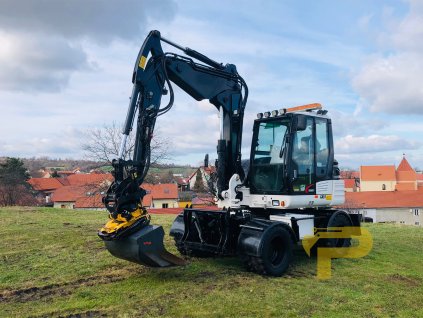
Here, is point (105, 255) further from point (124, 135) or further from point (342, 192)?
point (342, 192)

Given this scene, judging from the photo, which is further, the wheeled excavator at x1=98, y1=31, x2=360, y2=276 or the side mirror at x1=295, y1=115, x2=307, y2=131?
the side mirror at x1=295, y1=115, x2=307, y2=131

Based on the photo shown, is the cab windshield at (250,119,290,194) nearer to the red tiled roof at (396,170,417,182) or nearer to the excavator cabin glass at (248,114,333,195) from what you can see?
the excavator cabin glass at (248,114,333,195)

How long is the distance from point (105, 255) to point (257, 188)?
3387 millimetres

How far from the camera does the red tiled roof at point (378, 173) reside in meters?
82.3

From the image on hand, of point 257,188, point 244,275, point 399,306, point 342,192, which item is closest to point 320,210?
point 342,192

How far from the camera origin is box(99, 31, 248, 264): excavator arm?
652 centimetres

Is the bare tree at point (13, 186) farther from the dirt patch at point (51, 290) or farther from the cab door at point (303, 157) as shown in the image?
the cab door at point (303, 157)

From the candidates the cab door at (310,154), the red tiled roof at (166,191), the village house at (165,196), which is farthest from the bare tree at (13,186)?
the cab door at (310,154)

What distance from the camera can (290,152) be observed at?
828 cm

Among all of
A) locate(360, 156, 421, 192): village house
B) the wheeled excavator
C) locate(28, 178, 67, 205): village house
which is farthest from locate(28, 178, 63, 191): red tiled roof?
the wheeled excavator

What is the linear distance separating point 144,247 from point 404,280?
4601 millimetres

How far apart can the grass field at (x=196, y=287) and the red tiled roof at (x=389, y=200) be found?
52.1 meters

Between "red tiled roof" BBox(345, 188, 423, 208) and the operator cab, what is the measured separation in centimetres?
5115

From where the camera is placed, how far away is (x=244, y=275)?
288 inches
